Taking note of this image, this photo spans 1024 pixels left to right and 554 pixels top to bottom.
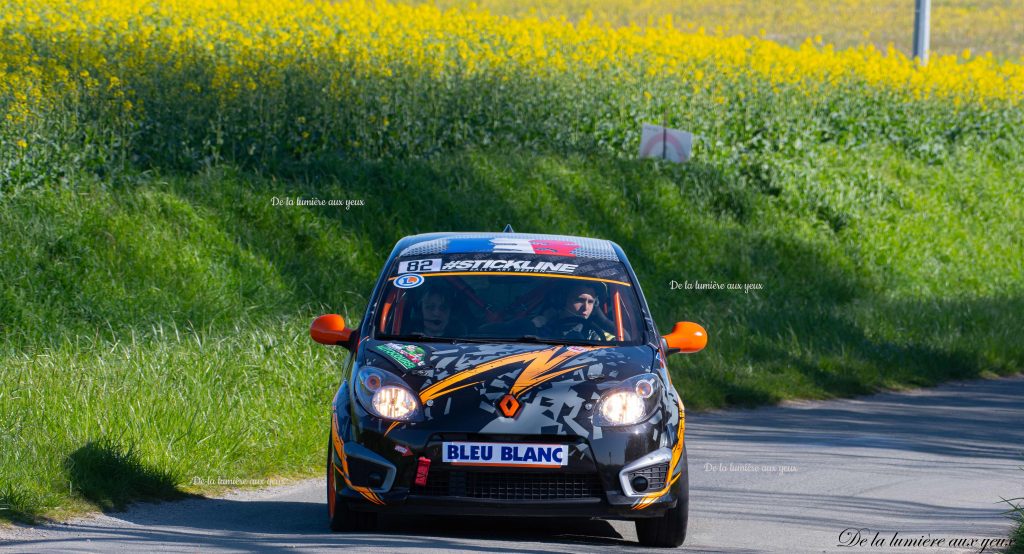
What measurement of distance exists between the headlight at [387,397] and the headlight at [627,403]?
84 centimetres

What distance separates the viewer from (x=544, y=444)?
7.09 metres

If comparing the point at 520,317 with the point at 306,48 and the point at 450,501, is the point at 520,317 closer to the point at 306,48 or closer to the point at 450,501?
the point at 450,501

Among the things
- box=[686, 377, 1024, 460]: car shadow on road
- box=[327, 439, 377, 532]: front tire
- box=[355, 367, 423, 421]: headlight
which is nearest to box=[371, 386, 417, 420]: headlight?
box=[355, 367, 423, 421]: headlight

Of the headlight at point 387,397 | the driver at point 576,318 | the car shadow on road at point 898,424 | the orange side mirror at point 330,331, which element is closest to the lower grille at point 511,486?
the headlight at point 387,397

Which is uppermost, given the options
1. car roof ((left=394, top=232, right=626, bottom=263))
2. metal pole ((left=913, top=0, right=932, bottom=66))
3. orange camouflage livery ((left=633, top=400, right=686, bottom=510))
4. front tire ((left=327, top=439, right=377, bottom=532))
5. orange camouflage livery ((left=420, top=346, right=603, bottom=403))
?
car roof ((left=394, top=232, right=626, bottom=263))

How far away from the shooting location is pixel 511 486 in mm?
7148

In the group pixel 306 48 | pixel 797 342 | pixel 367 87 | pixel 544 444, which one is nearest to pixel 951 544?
pixel 544 444

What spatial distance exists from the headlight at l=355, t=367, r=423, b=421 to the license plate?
220mm

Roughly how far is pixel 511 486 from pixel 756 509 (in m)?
2.03

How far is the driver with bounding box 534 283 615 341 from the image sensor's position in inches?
322

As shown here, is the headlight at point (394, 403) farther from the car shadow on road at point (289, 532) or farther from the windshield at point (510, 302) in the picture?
the windshield at point (510, 302)

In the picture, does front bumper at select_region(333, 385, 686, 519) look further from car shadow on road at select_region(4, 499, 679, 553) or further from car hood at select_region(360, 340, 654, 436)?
car shadow on road at select_region(4, 499, 679, 553)

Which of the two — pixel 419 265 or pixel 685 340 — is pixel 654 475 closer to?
pixel 685 340

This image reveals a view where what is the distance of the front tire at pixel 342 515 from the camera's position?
748 cm
